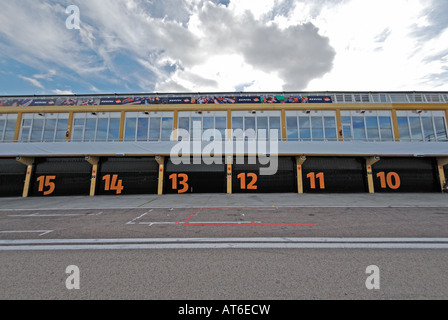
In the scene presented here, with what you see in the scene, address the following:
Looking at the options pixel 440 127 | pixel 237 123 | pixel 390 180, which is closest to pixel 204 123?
pixel 237 123

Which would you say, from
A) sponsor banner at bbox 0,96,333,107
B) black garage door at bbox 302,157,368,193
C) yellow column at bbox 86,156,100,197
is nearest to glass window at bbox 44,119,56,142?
sponsor banner at bbox 0,96,333,107

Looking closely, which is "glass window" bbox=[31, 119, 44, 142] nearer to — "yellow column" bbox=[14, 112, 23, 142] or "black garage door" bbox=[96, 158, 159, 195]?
"yellow column" bbox=[14, 112, 23, 142]

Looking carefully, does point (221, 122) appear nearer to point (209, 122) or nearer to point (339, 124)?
point (209, 122)

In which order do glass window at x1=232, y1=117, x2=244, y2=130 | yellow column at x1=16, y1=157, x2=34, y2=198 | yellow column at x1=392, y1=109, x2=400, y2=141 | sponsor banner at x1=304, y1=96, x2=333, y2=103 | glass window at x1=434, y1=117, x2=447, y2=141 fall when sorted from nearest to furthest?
yellow column at x1=16, y1=157, x2=34, y2=198
yellow column at x1=392, y1=109, x2=400, y2=141
glass window at x1=434, y1=117, x2=447, y2=141
glass window at x1=232, y1=117, x2=244, y2=130
sponsor banner at x1=304, y1=96, x2=333, y2=103

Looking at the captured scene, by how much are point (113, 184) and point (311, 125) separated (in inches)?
838

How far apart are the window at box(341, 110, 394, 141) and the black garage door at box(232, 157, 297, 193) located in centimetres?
798

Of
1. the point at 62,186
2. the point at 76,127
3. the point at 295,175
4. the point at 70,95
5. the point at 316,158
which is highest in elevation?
the point at 70,95

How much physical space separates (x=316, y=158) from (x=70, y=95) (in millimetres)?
30839

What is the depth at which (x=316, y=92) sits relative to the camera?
21844mm

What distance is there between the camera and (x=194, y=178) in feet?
53.3

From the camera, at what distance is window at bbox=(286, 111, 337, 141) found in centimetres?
1806
